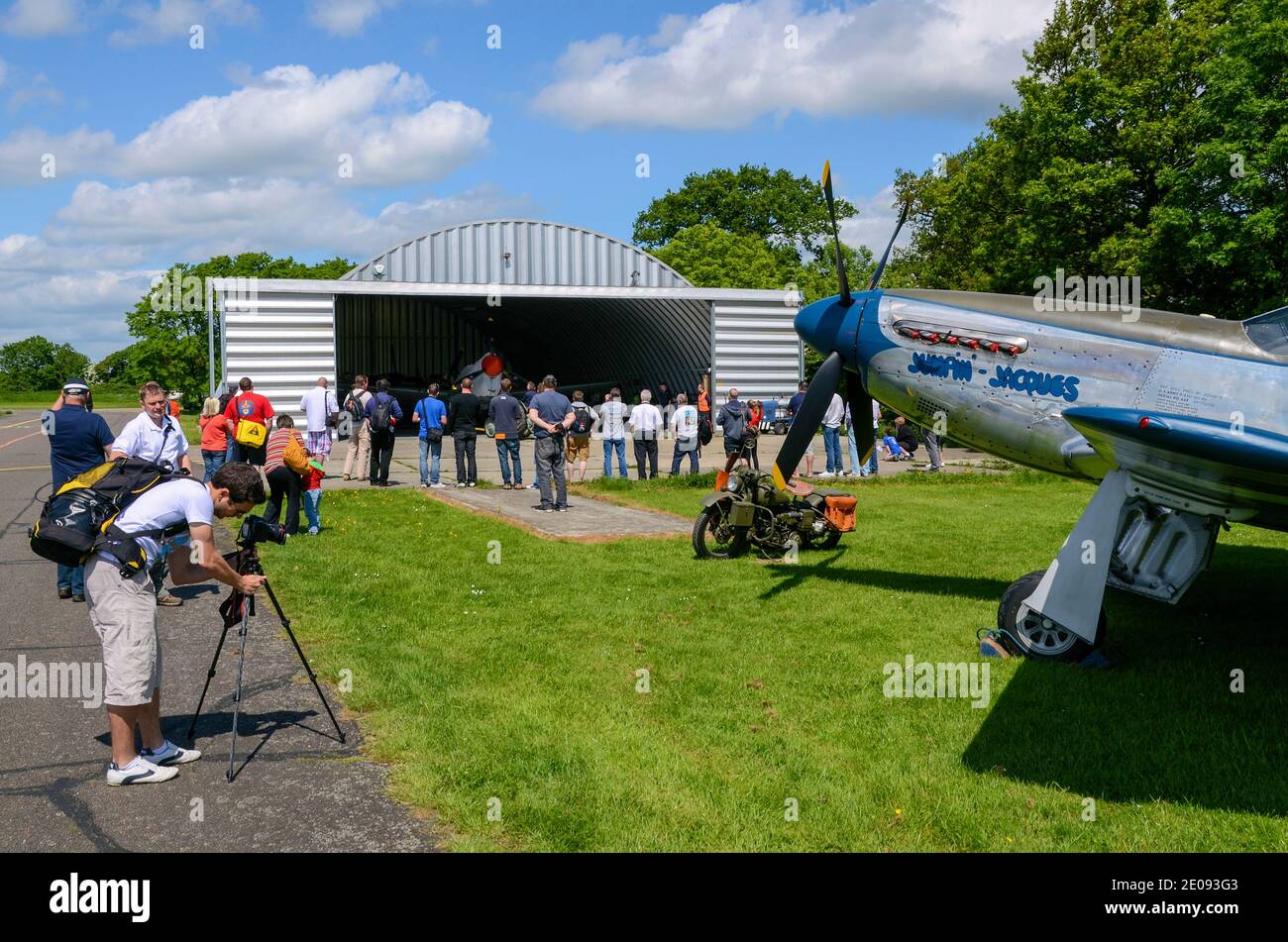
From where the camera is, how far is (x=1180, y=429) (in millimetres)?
5691

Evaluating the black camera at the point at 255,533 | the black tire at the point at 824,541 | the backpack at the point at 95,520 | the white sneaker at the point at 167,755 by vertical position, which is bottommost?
the white sneaker at the point at 167,755

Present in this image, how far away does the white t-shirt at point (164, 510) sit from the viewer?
5.41m

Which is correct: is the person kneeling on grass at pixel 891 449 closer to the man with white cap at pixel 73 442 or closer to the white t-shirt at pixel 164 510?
the man with white cap at pixel 73 442

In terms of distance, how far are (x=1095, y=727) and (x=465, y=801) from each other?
3904mm

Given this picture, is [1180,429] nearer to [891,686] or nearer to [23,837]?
[891,686]

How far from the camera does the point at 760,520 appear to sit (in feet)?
39.5

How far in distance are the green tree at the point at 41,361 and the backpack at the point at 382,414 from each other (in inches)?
6345

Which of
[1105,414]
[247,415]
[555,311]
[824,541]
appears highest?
[555,311]

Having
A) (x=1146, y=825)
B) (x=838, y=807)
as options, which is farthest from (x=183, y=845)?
(x=1146, y=825)

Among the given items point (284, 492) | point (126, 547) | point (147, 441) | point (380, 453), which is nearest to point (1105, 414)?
point (126, 547)

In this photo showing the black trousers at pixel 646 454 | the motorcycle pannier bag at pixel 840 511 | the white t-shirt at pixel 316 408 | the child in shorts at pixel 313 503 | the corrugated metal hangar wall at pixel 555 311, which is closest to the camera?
the motorcycle pannier bag at pixel 840 511

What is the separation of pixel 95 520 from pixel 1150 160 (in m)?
32.6

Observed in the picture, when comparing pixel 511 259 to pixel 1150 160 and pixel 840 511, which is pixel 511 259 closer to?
pixel 1150 160

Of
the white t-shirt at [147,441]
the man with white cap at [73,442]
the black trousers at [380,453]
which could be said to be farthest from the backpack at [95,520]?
the black trousers at [380,453]
